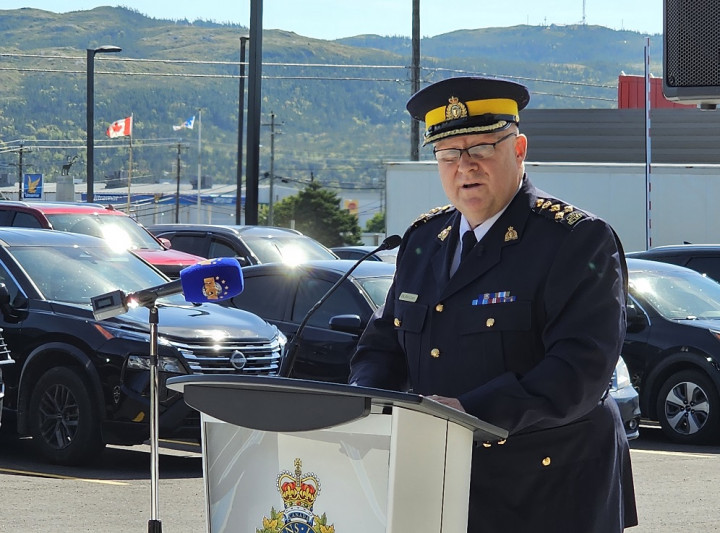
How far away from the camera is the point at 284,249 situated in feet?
59.2

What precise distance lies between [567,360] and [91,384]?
6.62 m

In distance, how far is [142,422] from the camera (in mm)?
8969

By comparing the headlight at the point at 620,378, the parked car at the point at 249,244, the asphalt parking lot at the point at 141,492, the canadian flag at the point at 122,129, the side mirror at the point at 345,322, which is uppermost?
the canadian flag at the point at 122,129

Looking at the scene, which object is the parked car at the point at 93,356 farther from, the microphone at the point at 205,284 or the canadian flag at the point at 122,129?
the canadian flag at the point at 122,129

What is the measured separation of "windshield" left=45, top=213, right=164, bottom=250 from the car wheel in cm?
849

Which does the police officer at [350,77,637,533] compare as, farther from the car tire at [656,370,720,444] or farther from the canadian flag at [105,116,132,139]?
the canadian flag at [105,116,132,139]

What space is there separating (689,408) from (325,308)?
3257mm

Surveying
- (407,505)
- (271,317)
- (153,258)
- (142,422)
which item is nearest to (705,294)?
(271,317)

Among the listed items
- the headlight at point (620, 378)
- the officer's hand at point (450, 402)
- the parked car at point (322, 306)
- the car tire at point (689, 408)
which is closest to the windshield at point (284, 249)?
the parked car at point (322, 306)

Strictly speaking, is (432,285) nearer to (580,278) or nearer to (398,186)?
(580,278)

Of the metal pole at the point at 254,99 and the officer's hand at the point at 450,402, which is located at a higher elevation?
the metal pole at the point at 254,99

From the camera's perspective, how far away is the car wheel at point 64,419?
9.05m

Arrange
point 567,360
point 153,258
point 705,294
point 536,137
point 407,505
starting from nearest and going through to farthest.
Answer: point 407,505, point 567,360, point 705,294, point 153,258, point 536,137

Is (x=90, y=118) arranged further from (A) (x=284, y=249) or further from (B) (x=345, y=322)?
(B) (x=345, y=322)
